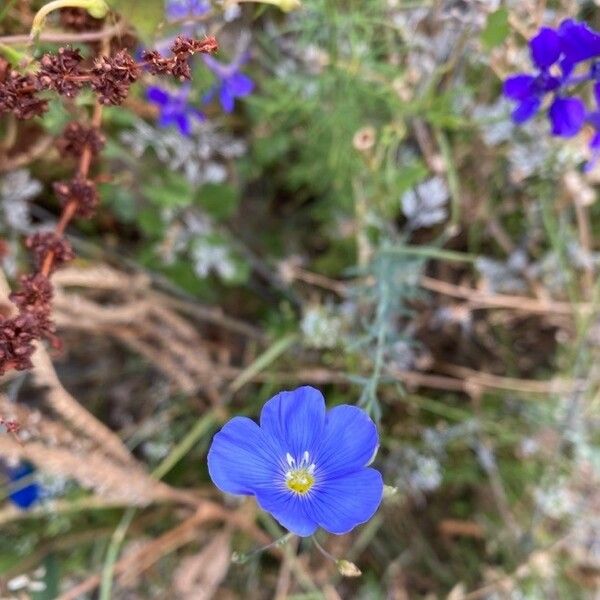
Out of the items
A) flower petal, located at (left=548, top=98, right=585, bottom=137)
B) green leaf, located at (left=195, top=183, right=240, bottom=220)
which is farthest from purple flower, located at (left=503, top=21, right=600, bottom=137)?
green leaf, located at (left=195, top=183, right=240, bottom=220)

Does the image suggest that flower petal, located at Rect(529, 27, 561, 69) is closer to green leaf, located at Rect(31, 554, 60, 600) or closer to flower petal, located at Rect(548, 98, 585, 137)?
flower petal, located at Rect(548, 98, 585, 137)

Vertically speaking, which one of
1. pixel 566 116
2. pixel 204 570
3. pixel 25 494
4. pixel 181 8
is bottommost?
pixel 204 570

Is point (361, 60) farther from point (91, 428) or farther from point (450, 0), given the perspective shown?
point (91, 428)

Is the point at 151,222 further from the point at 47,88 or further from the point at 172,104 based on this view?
the point at 47,88

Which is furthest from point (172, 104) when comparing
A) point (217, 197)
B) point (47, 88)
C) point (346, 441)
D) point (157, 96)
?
point (346, 441)

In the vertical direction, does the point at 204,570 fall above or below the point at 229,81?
below

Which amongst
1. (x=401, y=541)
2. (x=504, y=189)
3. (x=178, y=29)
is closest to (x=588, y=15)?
(x=504, y=189)
